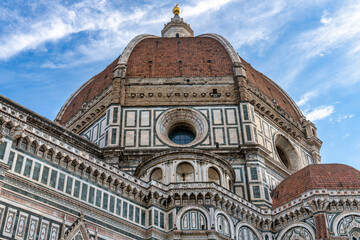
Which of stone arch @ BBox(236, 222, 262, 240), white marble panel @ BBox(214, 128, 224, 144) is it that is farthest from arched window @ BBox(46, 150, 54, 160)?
white marble panel @ BBox(214, 128, 224, 144)

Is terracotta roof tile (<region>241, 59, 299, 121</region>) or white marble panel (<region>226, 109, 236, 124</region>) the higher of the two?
terracotta roof tile (<region>241, 59, 299, 121</region>)

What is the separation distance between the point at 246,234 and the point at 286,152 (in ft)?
37.3

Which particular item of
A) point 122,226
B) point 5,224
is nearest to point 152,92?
point 122,226

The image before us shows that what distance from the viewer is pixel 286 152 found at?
1291 inches

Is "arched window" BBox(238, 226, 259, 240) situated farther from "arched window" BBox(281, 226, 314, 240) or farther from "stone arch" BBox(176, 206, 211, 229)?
"stone arch" BBox(176, 206, 211, 229)

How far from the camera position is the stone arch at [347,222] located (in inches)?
850

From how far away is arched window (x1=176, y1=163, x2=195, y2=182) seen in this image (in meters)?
23.9

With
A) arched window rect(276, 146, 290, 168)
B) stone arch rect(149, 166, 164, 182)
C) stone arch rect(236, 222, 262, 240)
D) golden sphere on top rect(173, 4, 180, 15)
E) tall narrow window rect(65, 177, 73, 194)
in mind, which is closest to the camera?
tall narrow window rect(65, 177, 73, 194)

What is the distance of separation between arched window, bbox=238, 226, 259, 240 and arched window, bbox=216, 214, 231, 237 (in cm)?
94

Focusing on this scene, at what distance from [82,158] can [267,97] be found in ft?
59.0

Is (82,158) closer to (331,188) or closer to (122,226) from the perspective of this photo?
(122,226)

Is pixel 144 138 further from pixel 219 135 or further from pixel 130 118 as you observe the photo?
pixel 219 135

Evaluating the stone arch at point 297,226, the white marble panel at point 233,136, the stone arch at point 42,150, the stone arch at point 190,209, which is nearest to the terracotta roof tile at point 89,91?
the white marble panel at point 233,136

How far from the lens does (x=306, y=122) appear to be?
118ft
